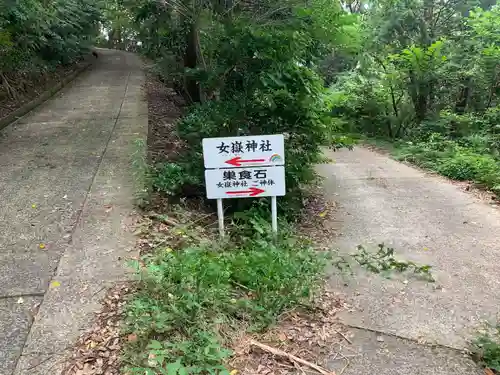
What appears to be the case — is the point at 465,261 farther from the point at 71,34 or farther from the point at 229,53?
the point at 71,34

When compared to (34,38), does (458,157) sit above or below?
below

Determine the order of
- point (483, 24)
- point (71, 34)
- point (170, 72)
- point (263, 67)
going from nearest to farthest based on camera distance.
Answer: point (263, 67)
point (170, 72)
point (483, 24)
point (71, 34)

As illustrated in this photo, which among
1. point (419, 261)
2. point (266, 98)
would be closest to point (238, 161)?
point (266, 98)

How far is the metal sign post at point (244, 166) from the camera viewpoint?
443cm

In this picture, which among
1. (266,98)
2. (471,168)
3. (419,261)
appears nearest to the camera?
(419,261)

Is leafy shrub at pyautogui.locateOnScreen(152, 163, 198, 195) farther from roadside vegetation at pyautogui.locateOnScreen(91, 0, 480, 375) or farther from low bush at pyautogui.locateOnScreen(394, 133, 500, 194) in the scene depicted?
low bush at pyautogui.locateOnScreen(394, 133, 500, 194)

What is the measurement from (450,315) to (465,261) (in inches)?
56.0

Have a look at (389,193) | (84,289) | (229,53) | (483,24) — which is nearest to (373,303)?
(84,289)

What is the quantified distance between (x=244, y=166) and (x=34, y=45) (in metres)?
10.3

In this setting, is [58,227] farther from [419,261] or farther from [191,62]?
[191,62]

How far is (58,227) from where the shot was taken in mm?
4340

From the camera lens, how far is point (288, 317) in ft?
11.1

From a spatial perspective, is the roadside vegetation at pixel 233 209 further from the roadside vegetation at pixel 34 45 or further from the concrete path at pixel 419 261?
the roadside vegetation at pixel 34 45

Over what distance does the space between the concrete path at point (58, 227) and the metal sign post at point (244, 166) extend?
992 mm
